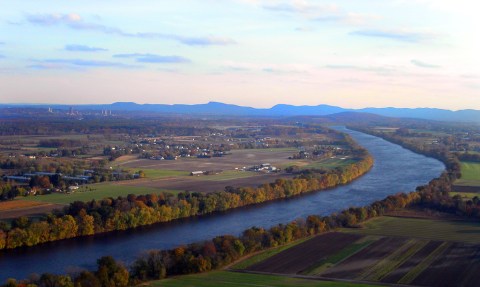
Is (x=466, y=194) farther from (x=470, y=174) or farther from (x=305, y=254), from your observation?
(x=305, y=254)

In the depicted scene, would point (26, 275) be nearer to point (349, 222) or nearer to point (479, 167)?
point (349, 222)

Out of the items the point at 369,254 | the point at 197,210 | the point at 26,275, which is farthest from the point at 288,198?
the point at 26,275

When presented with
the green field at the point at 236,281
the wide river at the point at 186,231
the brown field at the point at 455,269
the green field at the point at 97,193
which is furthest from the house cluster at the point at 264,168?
the green field at the point at 236,281

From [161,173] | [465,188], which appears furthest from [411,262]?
[161,173]

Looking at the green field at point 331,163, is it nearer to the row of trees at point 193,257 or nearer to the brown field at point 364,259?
the row of trees at point 193,257

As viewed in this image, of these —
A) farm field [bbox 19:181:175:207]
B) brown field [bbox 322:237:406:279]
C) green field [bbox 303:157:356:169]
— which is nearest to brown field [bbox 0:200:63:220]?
farm field [bbox 19:181:175:207]

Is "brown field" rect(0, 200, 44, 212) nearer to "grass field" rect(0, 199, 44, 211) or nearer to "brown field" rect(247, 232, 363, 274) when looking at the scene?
"grass field" rect(0, 199, 44, 211)
